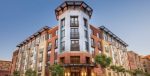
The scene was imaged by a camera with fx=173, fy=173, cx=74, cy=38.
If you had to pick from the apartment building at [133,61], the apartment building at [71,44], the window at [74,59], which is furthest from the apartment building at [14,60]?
the apartment building at [133,61]

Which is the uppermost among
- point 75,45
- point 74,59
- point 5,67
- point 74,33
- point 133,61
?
point 74,33

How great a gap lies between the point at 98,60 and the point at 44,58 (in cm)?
1840

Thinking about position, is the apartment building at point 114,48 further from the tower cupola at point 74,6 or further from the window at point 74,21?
the window at point 74,21

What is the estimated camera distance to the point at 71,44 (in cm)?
4206

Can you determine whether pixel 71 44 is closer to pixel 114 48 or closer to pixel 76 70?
pixel 76 70

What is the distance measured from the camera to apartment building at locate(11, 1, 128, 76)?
4100 cm

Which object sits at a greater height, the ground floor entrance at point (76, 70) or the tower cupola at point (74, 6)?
the tower cupola at point (74, 6)

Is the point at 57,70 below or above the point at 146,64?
above

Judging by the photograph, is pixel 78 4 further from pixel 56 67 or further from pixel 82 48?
pixel 56 67

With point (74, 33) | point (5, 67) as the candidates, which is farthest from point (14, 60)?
point (74, 33)

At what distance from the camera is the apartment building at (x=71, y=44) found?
41.0 meters

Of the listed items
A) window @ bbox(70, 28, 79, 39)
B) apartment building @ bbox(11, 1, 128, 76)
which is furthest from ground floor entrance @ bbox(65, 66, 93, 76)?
window @ bbox(70, 28, 79, 39)

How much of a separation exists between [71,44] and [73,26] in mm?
4815

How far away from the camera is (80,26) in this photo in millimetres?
43688
